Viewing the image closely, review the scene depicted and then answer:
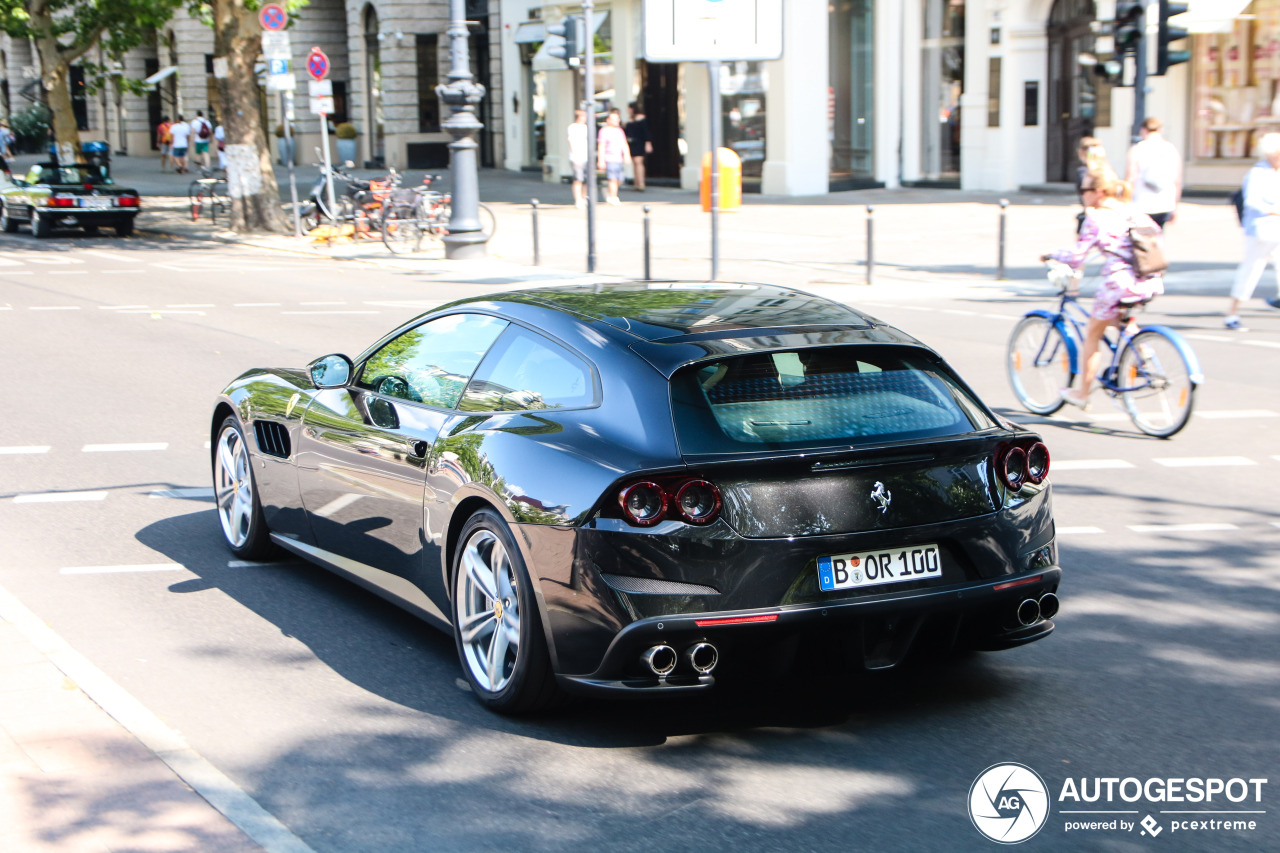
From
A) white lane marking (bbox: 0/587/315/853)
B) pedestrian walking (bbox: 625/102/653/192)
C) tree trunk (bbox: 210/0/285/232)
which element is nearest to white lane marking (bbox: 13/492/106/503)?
white lane marking (bbox: 0/587/315/853)

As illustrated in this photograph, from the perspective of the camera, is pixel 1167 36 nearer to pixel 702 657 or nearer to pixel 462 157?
pixel 462 157

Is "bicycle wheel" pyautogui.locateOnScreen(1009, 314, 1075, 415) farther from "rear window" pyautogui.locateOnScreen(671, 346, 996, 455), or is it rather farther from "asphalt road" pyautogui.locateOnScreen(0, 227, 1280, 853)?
"rear window" pyautogui.locateOnScreen(671, 346, 996, 455)

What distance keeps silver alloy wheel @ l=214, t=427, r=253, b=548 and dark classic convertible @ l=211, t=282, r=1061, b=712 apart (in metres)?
1.54

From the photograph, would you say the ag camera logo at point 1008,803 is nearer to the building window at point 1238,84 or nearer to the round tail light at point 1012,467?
the round tail light at point 1012,467

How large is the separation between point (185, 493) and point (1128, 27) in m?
13.8

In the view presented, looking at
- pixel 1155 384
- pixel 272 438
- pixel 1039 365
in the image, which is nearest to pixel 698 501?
pixel 272 438

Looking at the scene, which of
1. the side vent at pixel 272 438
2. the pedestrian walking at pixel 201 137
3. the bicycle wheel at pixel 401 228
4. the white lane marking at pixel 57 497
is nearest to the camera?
the side vent at pixel 272 438

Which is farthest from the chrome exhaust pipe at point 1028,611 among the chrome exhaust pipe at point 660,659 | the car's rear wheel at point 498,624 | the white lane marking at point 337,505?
the white lane marking at point 337,505

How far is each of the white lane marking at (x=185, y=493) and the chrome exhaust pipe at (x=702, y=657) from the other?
15.4 ft

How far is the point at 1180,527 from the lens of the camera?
7316mm

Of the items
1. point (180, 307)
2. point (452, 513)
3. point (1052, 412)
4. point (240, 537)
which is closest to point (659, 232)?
point (180, 307)

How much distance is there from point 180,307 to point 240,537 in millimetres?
11451

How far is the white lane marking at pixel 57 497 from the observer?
322 inches

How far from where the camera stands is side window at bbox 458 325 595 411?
485cm
